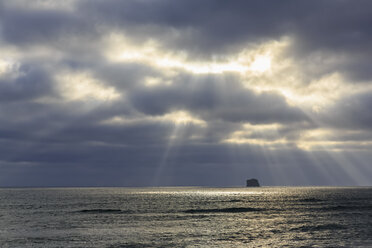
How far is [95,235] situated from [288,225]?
36.3 metres

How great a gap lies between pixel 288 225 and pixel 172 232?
77.5ft

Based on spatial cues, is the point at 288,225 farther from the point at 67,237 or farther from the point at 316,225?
the point at 67,237

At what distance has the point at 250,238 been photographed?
57.4m

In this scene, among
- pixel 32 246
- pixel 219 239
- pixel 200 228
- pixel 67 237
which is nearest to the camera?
pixel 32 246

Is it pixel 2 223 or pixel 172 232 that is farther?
pixel 2 223

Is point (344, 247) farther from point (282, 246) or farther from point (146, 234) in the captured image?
point (146, 234)

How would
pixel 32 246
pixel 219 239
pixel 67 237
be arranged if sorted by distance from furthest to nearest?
pixel 67 237 < pixel 219 239 < pixel 32 246

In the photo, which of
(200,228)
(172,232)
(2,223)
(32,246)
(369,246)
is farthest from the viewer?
(2,223)

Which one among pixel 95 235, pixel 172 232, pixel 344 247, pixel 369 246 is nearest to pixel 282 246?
pixel 344 247

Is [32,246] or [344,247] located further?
[32,246]

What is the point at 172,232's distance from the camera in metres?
65.1

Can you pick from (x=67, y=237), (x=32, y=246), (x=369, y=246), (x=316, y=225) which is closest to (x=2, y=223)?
(x=67, y=237)

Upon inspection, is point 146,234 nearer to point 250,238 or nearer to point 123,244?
point 123,244

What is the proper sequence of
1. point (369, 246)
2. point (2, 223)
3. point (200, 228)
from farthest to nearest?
point (2, 223) → point (200, 228) → point (369, 246)
